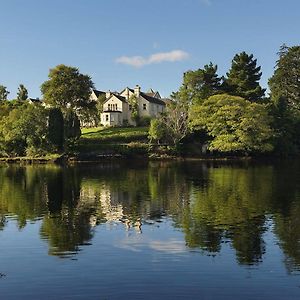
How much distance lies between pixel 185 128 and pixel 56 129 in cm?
2767

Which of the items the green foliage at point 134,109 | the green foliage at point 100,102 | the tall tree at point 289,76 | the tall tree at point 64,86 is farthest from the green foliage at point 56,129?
the tall tree at point 289,76

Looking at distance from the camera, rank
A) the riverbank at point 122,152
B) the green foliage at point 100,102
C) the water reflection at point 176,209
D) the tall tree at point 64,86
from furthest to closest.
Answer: the green foliage at point 100,102, the tall tree at point 64,86, the riverbank at point 122,152, the water reflection at point 176,209

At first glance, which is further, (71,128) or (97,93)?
(97,93)

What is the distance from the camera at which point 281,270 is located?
1766 cm

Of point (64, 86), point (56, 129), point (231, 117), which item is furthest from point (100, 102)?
point (231, 117)

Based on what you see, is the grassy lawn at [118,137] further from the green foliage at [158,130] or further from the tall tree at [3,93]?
the tall tree at [3,93]

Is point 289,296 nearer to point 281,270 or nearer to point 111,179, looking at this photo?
point 281,270

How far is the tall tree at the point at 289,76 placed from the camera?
119 meters

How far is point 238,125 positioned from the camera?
85500mm

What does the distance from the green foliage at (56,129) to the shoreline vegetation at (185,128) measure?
0.67 ft

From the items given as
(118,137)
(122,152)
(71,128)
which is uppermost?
(71,128)

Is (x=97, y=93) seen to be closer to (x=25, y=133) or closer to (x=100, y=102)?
(x=100, y=102)

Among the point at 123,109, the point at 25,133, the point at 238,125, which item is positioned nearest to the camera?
the point at 238,125

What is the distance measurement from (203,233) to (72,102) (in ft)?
280
